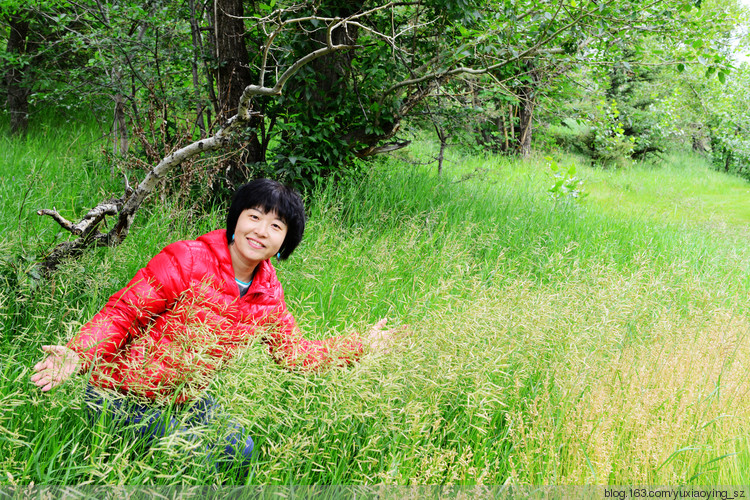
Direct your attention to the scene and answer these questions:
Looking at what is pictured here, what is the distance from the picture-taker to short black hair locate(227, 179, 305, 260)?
2479mm

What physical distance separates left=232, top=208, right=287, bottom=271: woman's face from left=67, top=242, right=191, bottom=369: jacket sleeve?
0.81 feet

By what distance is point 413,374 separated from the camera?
1.94 m

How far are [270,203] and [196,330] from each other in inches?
32.3

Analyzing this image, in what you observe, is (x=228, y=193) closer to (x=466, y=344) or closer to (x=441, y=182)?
(x=441, y=182)

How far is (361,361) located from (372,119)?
140 inches

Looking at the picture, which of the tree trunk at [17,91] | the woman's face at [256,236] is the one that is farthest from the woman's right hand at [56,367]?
the tree trunk at [17,91]

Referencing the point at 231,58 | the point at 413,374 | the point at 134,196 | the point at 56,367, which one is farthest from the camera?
the point at 231,58

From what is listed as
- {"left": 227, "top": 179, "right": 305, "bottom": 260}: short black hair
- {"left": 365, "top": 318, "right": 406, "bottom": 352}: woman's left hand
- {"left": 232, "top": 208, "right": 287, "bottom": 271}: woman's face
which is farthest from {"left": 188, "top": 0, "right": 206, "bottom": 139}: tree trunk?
{"left": 365, "top": 318, "right": 406, "bottom": 352}: woman's left hand

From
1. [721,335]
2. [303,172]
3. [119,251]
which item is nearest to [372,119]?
[303,172]

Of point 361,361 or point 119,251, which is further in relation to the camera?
point 119,251

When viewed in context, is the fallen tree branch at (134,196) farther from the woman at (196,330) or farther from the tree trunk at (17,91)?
the tree trunk at (17,91)

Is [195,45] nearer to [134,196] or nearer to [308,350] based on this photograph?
[134,196]

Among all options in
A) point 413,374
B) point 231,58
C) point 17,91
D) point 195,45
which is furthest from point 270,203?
point 17,91

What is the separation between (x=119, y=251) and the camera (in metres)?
2.79
